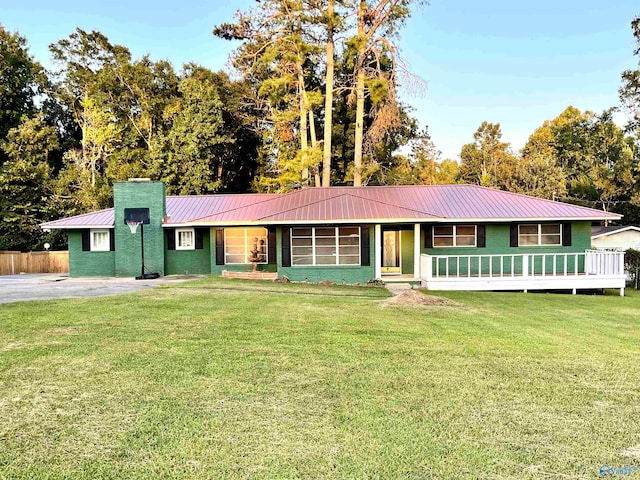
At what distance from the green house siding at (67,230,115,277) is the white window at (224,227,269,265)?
15.6ft

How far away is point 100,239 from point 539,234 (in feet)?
53.7

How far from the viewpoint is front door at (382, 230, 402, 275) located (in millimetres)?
17000

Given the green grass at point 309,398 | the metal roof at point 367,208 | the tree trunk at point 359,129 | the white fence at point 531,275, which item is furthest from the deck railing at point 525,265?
the tree trunk at point 359,129

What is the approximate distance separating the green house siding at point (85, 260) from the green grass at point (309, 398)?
430 inches

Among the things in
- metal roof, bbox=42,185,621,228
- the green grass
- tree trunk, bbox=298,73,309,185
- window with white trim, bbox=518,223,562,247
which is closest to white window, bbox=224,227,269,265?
metal roof, bbox=42,185,621,228

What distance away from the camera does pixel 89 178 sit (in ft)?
90.4

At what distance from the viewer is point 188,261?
1841cm

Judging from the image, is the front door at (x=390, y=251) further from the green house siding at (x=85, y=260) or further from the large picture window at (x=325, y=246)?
the green house siding at (x=85, y=260)

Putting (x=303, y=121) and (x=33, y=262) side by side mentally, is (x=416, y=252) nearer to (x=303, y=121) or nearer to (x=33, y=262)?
(x=303, y=121)

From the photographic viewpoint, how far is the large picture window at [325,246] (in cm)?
1580

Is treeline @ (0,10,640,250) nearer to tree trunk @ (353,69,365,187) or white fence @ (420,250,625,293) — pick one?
tree trunk @ (353,69,365,187)

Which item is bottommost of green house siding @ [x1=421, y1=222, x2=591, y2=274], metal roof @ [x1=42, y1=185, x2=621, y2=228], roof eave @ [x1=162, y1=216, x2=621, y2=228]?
green house siding @ [x1=421, y1=222, x2=591, y2=274]

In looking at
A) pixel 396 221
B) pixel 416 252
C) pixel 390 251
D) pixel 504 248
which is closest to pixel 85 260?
pixel 390 251

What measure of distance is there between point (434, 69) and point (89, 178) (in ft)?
66.6
